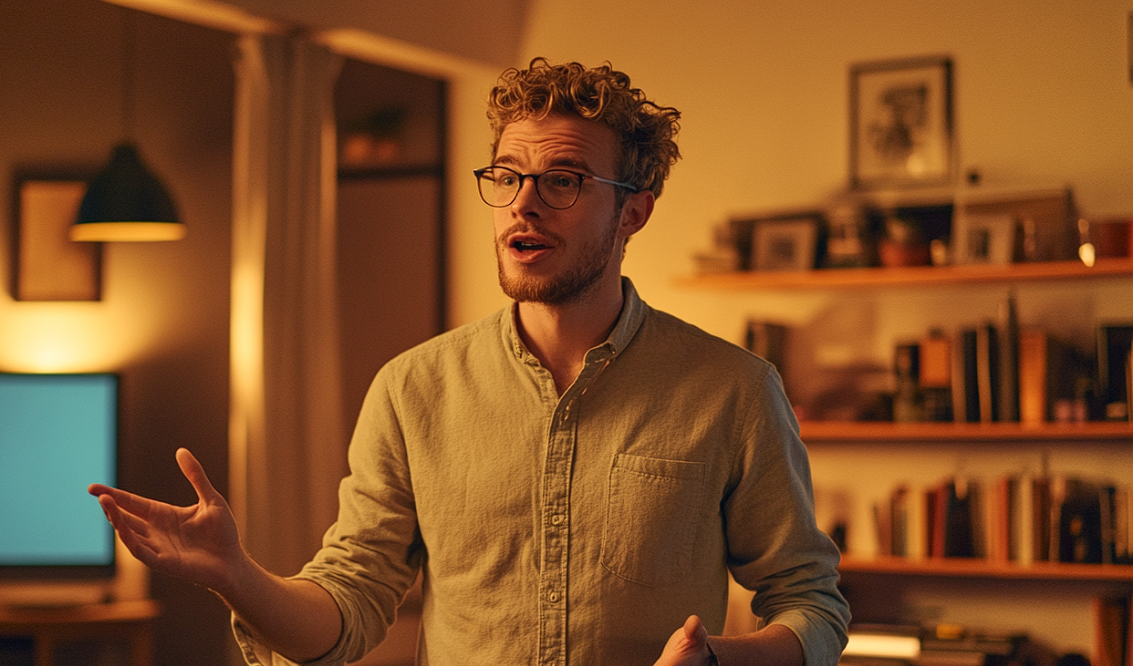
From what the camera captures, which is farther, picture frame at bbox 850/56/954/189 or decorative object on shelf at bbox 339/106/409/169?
decorative object on shelf at bbox 339/106/409/169

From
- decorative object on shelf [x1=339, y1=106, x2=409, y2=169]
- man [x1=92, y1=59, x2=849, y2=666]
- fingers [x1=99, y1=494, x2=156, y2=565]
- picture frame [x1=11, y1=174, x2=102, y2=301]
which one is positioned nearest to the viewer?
fingers [x1=99, y1=494, x2=156, y2=565]

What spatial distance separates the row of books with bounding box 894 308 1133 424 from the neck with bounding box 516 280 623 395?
2454 millimetres

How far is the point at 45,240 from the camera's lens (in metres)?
3.86

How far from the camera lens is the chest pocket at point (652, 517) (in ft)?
4.83

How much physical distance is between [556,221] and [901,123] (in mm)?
2936

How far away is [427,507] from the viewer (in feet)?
5.09

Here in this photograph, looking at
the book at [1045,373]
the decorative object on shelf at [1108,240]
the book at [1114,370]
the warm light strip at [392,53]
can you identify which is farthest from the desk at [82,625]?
the decorative object on shelf at [1108,240]

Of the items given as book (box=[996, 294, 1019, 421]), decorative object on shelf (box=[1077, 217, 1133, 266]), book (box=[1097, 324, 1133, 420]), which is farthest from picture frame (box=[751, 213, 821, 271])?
book (box=[1097, 324, 1133, 420])

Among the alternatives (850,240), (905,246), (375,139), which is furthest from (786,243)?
(375,139)

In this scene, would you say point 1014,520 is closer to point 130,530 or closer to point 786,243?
point 786,243

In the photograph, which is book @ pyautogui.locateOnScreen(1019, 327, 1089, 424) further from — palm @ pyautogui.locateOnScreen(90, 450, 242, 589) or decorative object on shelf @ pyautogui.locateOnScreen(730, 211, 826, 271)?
palm @ pyautogui.locateOnScreen(90, 450, 242, 589)

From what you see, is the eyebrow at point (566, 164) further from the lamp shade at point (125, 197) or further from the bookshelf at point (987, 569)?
the bookshelf at point (987, 569)

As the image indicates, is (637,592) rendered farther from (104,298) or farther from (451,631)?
(104,298)

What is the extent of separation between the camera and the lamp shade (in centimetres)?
363
